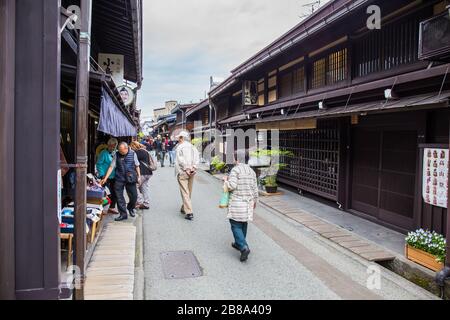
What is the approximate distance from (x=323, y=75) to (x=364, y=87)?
3263 millimetres

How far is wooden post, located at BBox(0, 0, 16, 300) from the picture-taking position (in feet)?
11.2

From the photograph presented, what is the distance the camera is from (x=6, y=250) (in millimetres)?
3512

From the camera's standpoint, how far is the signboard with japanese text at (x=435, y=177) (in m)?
6.47

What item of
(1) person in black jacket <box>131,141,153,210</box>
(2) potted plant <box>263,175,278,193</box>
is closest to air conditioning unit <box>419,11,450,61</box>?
(1) person in black jacket <box>131,141,153,210</box>

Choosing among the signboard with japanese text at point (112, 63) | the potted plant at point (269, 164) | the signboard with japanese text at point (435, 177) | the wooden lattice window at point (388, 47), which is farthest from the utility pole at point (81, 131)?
the potted plant at point (269, 164)

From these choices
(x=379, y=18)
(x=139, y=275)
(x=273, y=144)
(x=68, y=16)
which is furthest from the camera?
(x=273, y=144)

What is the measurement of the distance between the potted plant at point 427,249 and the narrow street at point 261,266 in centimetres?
65

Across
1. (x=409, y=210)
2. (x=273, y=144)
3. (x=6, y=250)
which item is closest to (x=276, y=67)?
(x=273, y=144)

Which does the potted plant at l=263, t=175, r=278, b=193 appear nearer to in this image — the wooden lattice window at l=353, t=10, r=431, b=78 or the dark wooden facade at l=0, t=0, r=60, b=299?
the wooden lattice window at l=353, t=10, r=431, b=78

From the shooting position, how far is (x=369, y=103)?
794 centimetres

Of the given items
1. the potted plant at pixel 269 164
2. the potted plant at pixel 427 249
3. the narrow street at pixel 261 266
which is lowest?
the narrow street at pixel 261 266

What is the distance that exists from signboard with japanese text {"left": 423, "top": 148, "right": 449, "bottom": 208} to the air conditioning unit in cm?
190

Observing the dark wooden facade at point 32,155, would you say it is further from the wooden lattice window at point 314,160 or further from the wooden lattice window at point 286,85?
the wooden lattice window at point 286,85
